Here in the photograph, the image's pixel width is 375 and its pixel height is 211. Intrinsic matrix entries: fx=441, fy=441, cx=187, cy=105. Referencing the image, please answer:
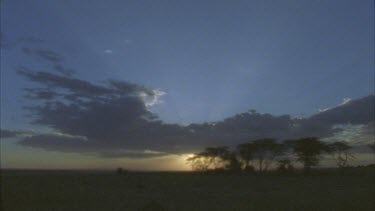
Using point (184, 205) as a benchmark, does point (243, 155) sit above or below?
above

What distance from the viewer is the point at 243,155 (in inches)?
3282

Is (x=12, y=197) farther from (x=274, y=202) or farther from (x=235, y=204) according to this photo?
(x=274, y=202)

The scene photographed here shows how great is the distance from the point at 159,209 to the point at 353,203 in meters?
13.6

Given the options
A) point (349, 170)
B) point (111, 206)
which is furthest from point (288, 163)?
point (111, 206)

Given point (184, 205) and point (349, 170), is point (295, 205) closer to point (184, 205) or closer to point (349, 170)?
point (184, 205)

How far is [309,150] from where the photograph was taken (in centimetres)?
7856

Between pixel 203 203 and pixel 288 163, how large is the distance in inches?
2003

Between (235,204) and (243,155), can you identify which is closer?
(235,204)

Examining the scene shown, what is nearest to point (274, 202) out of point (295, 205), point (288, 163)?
point (295, 205)

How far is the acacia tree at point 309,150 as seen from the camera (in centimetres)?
7844

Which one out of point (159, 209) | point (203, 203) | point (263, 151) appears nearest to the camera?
point (159, 209)

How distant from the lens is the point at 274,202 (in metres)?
29.7

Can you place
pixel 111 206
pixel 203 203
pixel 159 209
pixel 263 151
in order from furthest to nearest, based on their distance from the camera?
1. pixel 263 151
2. pixel 203 203
3. pixel 111 206
4. pixel 159 209

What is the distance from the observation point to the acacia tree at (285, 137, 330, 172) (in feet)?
257
